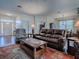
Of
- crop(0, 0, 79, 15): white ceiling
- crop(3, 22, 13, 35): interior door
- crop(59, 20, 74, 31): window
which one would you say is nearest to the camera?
crop(0, 0, 79, 15): white ceiling

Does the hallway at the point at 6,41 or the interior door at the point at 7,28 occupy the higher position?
the interior door at the point at 7,28

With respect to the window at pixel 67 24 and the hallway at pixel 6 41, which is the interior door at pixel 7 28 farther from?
the window at pixel 67 24

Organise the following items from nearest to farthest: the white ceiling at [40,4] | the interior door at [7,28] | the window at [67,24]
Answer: the white ceiling at [40,4]
the interior door at [7,28]
the window at [67,24]

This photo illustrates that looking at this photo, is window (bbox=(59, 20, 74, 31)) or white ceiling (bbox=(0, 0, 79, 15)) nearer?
white ceiling (bbox=(0, 0, 79, 15))

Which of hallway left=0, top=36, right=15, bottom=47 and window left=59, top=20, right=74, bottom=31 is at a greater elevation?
window left=59, top=20, right=74, bottom=31

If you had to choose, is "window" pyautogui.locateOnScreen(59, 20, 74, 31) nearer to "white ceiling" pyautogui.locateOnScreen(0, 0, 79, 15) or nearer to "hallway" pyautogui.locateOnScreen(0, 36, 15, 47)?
"white ceiling" pyautogui.locateOnScreen(0, 0, 79, 15)

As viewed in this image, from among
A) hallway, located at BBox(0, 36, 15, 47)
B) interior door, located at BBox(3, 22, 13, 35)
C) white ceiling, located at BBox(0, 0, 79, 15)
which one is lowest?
hallway, located at BBox(0, 36, 15, 47)

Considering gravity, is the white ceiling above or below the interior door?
above

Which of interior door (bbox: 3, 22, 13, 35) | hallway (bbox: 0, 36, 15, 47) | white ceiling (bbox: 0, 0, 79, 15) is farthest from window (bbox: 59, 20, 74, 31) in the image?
interior door (bbox: 3, 22, 13, 35)

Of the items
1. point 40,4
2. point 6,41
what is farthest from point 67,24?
point 6,41

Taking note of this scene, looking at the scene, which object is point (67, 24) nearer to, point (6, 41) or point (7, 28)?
point (7, 28)

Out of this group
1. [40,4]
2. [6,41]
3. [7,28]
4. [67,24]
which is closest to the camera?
[40,4]

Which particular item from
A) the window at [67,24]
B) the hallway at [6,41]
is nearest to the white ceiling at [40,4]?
the hallway at [6,41]

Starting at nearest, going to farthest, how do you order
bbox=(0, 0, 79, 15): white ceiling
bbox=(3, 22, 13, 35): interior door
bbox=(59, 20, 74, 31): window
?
bbox=(0, 0, 79, 15): white ceiling, bbox=(3, 22, 13, 35): interior door, bbox=(59, 20, 74, 31): window
